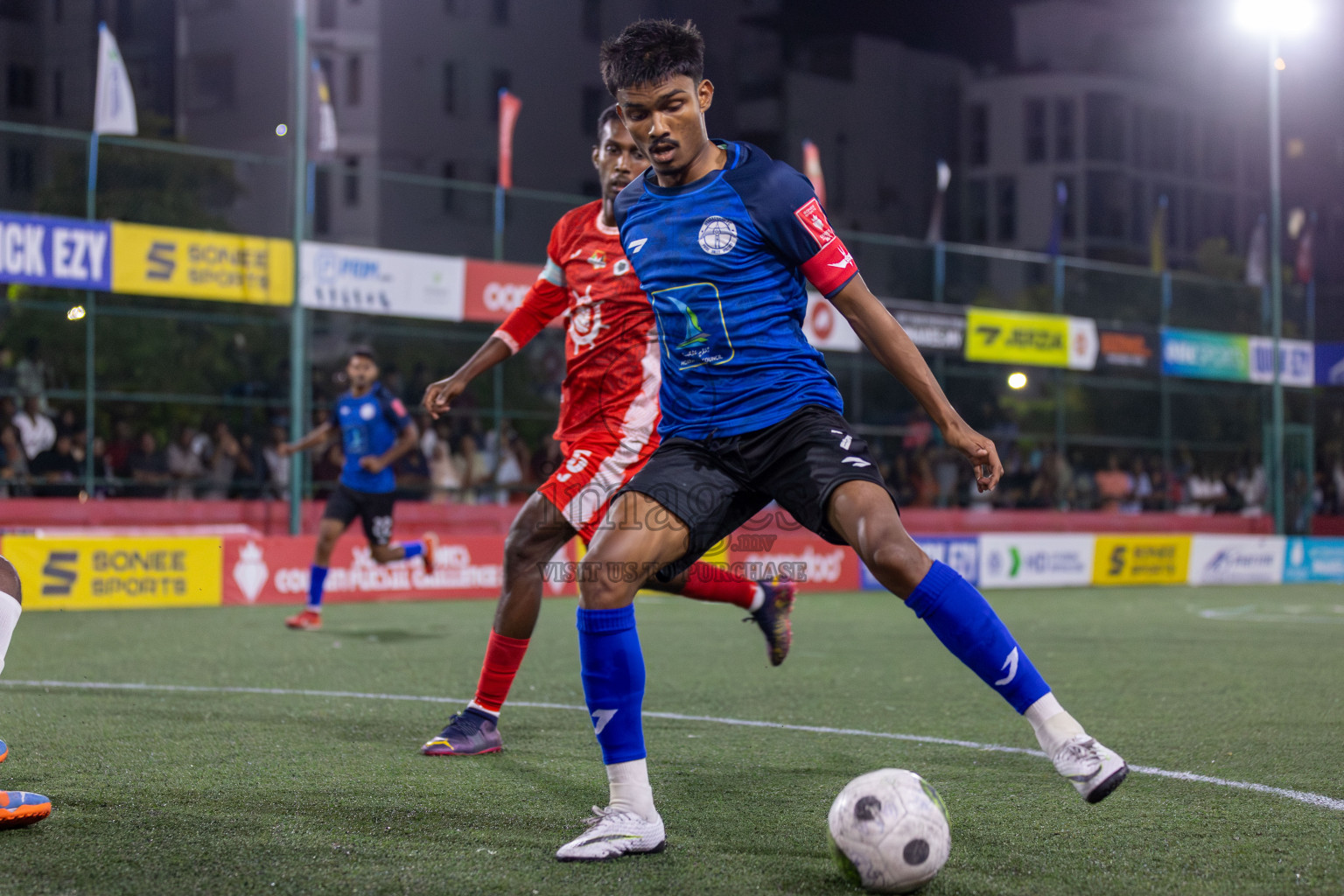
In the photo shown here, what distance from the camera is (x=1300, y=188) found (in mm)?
49125

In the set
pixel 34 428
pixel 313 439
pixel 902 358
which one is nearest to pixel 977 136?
pixel 34 428

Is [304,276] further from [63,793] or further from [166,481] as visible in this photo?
[63,793]

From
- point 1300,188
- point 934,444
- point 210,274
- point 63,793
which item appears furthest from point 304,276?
point 1300,188

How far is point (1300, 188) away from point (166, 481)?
45.4 metres

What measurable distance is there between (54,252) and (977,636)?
45.7 feet

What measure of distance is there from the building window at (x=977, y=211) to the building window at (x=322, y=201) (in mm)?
30692

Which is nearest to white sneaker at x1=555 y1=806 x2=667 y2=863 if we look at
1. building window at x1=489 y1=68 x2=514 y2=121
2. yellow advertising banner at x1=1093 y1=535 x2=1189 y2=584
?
yellow advertising banner at x1=1093 y1=535 x2=1189 y2=584

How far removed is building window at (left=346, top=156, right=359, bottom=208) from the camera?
25.8m

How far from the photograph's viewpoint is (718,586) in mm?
5887

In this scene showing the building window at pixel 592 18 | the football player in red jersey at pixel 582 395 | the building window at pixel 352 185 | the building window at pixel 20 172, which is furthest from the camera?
the building window at pixel 592 18

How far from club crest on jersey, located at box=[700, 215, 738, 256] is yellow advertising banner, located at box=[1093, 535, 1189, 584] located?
16.4 m

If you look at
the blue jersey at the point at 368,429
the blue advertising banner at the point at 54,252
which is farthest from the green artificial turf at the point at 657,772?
the blue advertising banner at the point at 54,252

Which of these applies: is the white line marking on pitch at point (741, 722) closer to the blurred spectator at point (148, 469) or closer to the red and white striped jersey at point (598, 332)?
the red and white striped jersey at point (598, 332)

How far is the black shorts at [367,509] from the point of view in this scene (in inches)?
421
